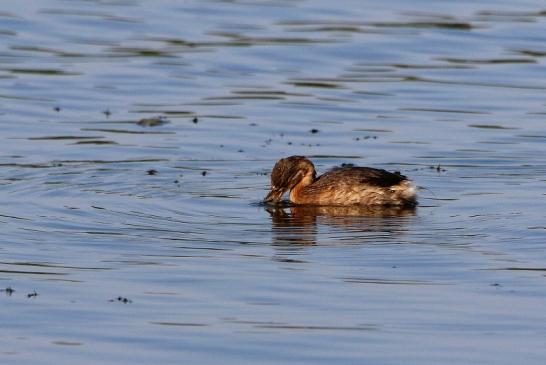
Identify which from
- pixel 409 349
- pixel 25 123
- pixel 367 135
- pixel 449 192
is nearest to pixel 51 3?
pixel 25 123

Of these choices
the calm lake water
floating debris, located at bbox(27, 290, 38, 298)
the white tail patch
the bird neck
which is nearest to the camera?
the calm lake water

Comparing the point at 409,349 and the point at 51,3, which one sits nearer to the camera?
the point at 409,349

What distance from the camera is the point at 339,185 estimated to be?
14.4 meters

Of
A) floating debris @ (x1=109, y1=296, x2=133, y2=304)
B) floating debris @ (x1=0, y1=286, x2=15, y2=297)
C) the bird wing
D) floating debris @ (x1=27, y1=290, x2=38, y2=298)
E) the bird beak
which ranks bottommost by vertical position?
floating debris @ (x1=109, y1=296, x2=133, y2=304)

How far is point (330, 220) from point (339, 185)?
0.88 m

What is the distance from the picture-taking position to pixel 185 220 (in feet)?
42.5

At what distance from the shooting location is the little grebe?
14.1m

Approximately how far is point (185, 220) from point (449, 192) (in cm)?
281

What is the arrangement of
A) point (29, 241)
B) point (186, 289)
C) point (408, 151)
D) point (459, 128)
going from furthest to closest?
point (459, 128)
point (408, 151)
point (29, 241)
point (186, 289)

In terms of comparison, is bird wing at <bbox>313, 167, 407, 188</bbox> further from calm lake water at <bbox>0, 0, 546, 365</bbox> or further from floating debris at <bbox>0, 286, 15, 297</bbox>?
floating debris at <bbox>0, 286, 15, 297</bbox>

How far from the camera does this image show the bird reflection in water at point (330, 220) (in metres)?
12.5

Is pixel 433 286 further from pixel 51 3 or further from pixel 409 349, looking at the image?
pixel 51 3

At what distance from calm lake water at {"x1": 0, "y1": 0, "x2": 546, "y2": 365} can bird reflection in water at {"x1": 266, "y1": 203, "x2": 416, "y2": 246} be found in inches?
1.6

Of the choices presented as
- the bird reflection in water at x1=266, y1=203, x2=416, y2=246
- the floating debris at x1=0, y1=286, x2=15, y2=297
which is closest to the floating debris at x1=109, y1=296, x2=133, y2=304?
the floating debris at x1=0, y1=286, x2=15, y2=297
